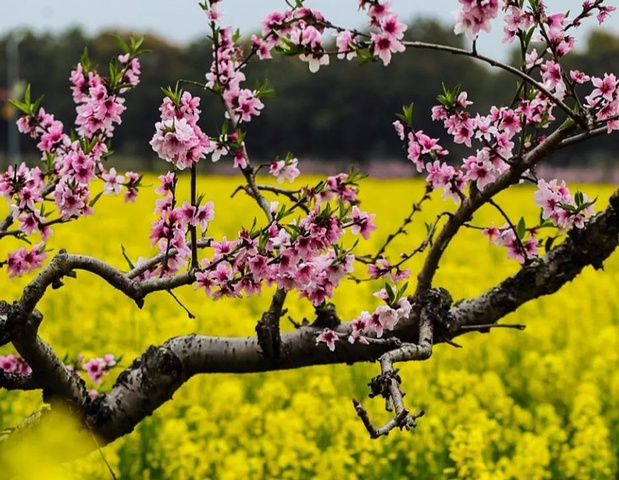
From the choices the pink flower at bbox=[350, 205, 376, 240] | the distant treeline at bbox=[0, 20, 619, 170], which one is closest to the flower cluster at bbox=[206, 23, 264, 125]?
the pink flower at bbox=[350, 205, 376, 240]

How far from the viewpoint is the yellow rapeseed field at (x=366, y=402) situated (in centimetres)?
451

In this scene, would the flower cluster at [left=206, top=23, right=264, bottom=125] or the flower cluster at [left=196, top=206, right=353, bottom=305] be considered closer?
the flower cluster at [left=196, top=206, right=353, bottom=305]

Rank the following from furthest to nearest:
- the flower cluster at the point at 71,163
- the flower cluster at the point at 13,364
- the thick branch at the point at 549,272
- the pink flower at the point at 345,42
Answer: the flower cluster at the point at 13,364 < the thick branch at the point at 549,272 < the flower cluster at the point at 71,163 < the pink flower at the point at 345,42

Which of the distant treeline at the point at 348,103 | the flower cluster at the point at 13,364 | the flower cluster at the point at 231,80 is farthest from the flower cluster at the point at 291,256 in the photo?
the distant treeline at the point at 348,103

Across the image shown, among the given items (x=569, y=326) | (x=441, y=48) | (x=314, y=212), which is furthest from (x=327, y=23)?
(x=569, y=326)

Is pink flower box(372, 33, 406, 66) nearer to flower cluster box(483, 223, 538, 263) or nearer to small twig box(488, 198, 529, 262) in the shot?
small twig box(488, 198, 529, 262)

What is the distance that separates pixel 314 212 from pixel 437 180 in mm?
525

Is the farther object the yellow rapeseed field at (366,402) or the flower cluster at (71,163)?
the yellow rapeseed field at (366,402)

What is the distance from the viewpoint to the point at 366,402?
551 cm

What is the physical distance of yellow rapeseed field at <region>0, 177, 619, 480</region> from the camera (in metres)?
4.51

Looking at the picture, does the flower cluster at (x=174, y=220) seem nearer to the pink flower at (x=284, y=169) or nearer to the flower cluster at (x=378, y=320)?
the pink flower at (x=284, y=169)

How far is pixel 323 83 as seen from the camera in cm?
5153

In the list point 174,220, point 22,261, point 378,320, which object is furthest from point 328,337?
point 22,261

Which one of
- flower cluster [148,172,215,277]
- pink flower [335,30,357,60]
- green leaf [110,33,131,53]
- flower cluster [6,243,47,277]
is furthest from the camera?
flower cluster [6,243,47,277]
